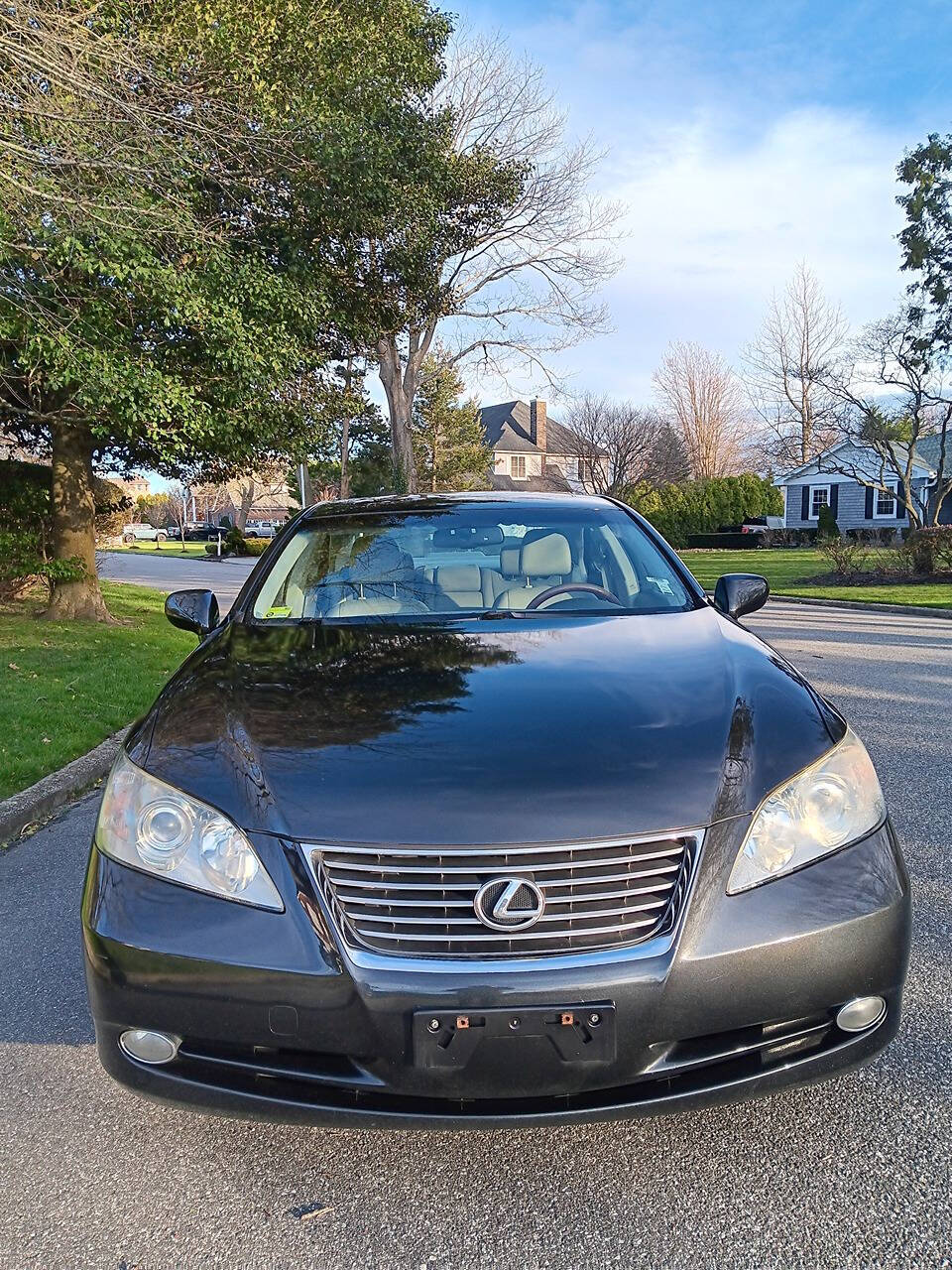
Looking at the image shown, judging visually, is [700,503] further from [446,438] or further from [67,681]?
[67,681]

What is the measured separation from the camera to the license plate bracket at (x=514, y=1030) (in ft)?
5.73

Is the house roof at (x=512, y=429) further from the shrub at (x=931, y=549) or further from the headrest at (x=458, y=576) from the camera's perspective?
the headrest at (x=458, y=576)

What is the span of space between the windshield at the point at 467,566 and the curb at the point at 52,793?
1635 millimetres

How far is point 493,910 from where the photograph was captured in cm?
181

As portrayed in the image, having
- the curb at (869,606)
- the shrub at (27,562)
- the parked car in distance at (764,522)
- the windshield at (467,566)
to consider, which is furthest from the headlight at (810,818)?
the parked car in distance at (764,522)

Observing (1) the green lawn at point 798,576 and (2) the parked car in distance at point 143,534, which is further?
(2) the parked car in distance at point 143,534

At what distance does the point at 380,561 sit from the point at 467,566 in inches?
13.8

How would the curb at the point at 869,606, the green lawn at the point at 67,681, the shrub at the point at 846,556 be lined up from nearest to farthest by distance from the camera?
1. the green lawn at the point at 67,681
2. the curb at the point at 869,606
3. the shrub at the point at 846,556

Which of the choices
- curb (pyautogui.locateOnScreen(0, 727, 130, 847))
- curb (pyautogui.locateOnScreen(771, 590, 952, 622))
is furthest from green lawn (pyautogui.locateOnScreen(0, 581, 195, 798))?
curb (pyautogui.locateOnScreen(771, 590, 952, 622))

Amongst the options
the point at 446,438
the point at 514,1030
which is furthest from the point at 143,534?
the point at 514,1030

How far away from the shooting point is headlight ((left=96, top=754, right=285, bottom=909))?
1.92 meters

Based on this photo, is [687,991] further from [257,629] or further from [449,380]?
[449,380]

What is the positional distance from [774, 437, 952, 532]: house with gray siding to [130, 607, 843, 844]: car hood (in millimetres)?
37993

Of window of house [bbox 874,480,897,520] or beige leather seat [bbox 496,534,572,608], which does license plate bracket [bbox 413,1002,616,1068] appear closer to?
beige leather seat [bbox 496,534,572,608]
